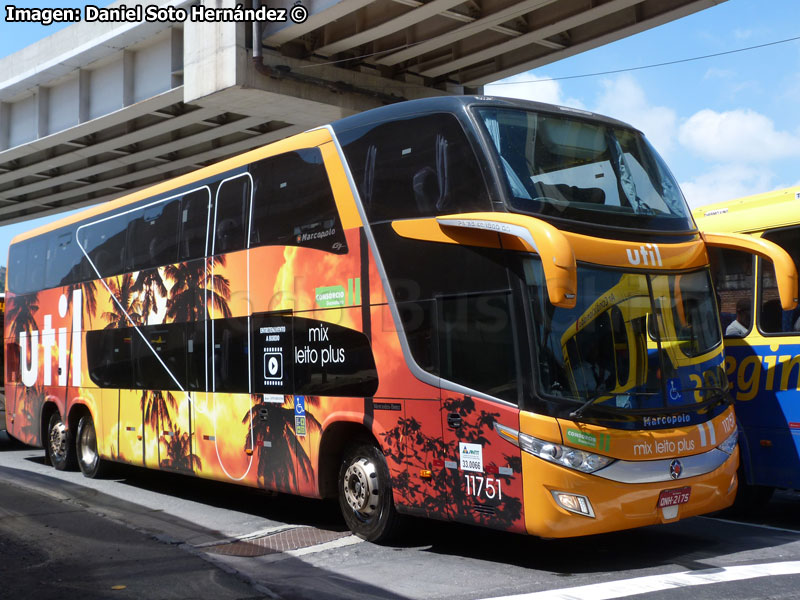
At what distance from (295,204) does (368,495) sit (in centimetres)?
310

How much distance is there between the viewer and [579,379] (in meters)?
7.32

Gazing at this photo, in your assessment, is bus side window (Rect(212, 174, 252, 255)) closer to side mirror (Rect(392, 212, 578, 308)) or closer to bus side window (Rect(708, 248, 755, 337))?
side mirror (Rect(392, 212, 578, 308))

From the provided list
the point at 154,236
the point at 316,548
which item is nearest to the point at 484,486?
the point at 316,548

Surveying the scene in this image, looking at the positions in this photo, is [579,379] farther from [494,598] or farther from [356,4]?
[356,4]

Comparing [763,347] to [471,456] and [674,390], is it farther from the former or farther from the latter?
[471,456]

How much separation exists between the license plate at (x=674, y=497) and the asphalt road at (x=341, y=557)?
50 cm

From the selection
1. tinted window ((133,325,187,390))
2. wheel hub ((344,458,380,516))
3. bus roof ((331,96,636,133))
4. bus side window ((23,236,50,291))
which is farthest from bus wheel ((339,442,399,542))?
bus side window ((23,236,50,291))

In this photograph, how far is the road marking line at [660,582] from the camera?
6.59 meters

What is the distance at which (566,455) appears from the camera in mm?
7188

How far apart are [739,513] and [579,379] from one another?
4198mm

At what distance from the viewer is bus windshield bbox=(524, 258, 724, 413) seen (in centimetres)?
731

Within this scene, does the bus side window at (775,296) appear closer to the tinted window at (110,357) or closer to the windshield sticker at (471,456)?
the windshield sticker at (471,456)

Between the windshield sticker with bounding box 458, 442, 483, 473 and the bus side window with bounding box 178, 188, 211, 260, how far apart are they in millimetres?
4871

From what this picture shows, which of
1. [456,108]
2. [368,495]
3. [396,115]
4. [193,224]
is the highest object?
[396,115]
